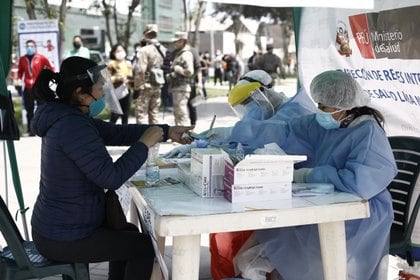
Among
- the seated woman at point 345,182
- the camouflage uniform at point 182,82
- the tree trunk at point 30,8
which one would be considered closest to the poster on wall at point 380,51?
the seated woman at point 345,182

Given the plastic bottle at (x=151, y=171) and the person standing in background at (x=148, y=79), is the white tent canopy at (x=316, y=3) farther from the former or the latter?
the person standing in background at (x=148, y=79)

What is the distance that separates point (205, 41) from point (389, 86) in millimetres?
26135

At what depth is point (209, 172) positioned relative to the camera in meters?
2.05

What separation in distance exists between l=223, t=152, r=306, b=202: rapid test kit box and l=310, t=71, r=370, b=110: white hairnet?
0.48 meters

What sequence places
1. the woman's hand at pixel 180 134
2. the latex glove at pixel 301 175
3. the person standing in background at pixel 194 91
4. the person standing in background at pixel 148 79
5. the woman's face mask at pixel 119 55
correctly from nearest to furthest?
1. the latex glove at pixel 301 175
2. the woman's hand at pixel 180 134
3. the person standing in background at pixel 148 79
4. the person standing in background at pixel 194 91
5. the woman's face mask at pixel 119 55

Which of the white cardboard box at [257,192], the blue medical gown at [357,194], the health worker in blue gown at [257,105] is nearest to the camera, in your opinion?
the white cardboard box at [257,192]

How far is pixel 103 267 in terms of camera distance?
3.28 meters

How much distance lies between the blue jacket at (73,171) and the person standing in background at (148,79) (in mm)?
5041

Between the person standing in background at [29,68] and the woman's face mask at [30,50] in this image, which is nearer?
the person standing in background at [29,68]

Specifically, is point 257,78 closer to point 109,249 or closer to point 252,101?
point 252,101

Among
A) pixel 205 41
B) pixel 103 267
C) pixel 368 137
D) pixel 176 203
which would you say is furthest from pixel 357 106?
pixel 205 41

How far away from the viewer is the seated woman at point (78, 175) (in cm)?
202

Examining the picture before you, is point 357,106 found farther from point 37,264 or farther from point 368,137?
point 37,264

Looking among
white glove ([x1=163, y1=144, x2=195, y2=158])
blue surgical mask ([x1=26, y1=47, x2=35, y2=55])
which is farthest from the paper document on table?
blue surgical mask ([x1=26, y1=47, x2=35, y2=55])
